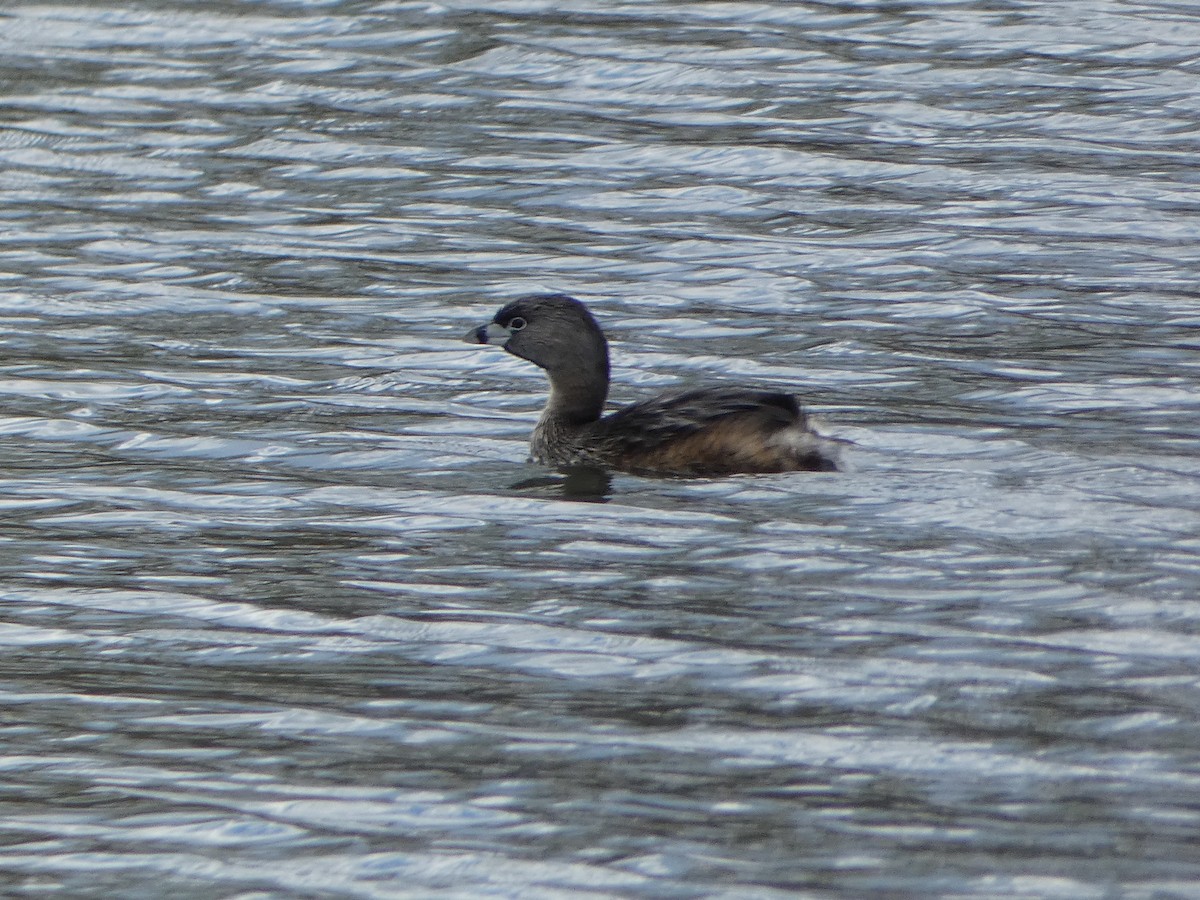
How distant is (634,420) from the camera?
8.92m

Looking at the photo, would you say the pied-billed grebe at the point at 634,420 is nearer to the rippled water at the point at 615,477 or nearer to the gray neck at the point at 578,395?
the gray neck at the point at 578,395

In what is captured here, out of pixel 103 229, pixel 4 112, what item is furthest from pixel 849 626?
pixel 4 112

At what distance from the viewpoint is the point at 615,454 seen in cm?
898

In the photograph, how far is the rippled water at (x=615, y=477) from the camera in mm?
5430

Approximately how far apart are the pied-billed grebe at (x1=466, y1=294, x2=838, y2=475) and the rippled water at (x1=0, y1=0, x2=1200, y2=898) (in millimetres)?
132

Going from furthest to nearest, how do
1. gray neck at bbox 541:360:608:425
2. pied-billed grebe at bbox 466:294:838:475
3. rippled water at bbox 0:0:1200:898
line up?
gray neck at bbox 541:360:608:425 < pied-billed grebe at bbox 466:294:838:475 < rippled water at bbox 0:0:1200:898

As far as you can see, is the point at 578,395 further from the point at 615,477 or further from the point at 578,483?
the point at 578,483

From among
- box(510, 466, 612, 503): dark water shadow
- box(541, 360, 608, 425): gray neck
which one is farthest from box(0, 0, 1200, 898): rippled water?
Result: box(541, 360, 608, 425): gray neck

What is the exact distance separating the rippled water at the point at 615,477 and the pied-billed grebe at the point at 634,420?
0.13m

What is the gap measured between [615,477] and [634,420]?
0.76ft

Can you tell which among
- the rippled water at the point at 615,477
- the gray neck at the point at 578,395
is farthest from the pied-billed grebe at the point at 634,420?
the rippled water at the point at 615,477

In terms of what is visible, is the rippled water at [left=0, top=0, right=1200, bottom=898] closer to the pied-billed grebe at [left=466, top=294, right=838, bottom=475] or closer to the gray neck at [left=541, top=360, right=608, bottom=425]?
the pied-billed grebe at [left=466, top=294, right=838, bottom=475]

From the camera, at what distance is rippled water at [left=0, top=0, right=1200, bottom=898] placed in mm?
5430

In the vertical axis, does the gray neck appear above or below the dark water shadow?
above
